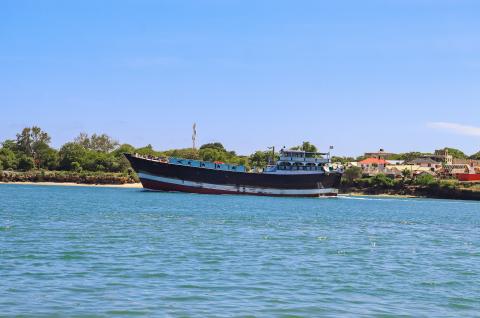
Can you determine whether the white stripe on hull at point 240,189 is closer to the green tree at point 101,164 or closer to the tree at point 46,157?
the green tree at point 101,164

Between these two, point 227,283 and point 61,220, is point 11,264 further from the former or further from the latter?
point 61,220

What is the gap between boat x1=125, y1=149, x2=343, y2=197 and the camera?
331 ft

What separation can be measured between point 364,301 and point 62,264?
34.2 ft

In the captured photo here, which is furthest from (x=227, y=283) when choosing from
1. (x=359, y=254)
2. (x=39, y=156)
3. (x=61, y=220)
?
(x=39, y=156)

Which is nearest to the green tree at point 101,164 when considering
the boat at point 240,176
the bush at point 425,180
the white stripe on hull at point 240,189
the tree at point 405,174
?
the boat at point 240,176

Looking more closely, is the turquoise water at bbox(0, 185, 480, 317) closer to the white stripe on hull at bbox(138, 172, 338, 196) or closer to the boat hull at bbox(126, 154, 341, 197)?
the boat hull at bbox(126, 154, 341, 197)

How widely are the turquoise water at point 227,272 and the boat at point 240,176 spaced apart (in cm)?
5932

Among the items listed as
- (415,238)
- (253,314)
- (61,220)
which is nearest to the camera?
(253,314)

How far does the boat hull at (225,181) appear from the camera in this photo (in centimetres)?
10075

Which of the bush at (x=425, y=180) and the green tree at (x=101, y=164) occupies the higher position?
the green tree at (x=101, y=164)

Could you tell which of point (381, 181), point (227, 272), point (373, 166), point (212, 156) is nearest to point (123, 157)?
point (212, 156)

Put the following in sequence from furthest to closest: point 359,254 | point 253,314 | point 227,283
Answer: point 359,254 < point 227,283 < point 253,314

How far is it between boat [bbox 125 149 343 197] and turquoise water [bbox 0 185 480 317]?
195ft

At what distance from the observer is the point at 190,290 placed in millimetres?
19641
